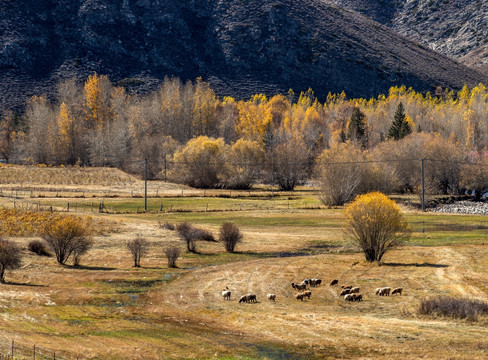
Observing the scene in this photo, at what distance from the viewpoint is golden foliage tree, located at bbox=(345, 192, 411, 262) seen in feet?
136

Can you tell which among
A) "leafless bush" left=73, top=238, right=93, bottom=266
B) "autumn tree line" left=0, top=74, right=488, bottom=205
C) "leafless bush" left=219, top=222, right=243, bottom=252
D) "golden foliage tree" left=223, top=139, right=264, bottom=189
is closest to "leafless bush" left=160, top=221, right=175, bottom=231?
"leafless bush" left=219, top=222, right=243, bottom=252

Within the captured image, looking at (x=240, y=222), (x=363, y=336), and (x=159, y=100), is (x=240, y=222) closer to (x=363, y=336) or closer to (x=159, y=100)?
(x=363, y=336)

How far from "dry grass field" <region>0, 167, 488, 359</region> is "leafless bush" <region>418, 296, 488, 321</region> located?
558 mm

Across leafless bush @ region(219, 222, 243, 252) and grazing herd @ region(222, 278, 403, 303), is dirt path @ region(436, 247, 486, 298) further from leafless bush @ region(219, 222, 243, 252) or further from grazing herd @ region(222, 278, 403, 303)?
leafless bush @ region(219, 222, 243, 252)

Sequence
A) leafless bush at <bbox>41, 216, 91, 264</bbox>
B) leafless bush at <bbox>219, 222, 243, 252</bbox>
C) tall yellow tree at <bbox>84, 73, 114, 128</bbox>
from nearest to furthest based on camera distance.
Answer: leafless bush at <bbox>41, 216, 91, 264</bbox> < leafless bush at <bbox>219, 222, 243, 252</bbox> < tall yellow tree at <bbox>84, 73, 114, 128</bbox>

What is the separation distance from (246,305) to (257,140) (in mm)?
112577

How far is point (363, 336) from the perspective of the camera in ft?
75.9

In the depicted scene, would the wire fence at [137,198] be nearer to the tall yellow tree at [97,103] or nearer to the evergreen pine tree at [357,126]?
the evergreen pine tree at [357,126]

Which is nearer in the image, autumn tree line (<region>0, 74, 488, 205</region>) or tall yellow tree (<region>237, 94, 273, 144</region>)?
autumn tree line (<region>0, 74, 488, 205</region>)

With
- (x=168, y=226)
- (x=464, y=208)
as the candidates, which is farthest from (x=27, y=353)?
(x=464, y=208)

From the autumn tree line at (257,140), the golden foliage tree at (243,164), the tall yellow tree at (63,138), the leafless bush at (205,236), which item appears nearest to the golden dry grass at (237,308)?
the leafless bush at (205,236)

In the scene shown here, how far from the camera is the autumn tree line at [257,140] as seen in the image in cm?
10681

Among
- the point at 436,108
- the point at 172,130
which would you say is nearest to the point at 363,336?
the point at 172,130

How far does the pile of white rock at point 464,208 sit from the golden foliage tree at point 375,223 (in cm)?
4653
